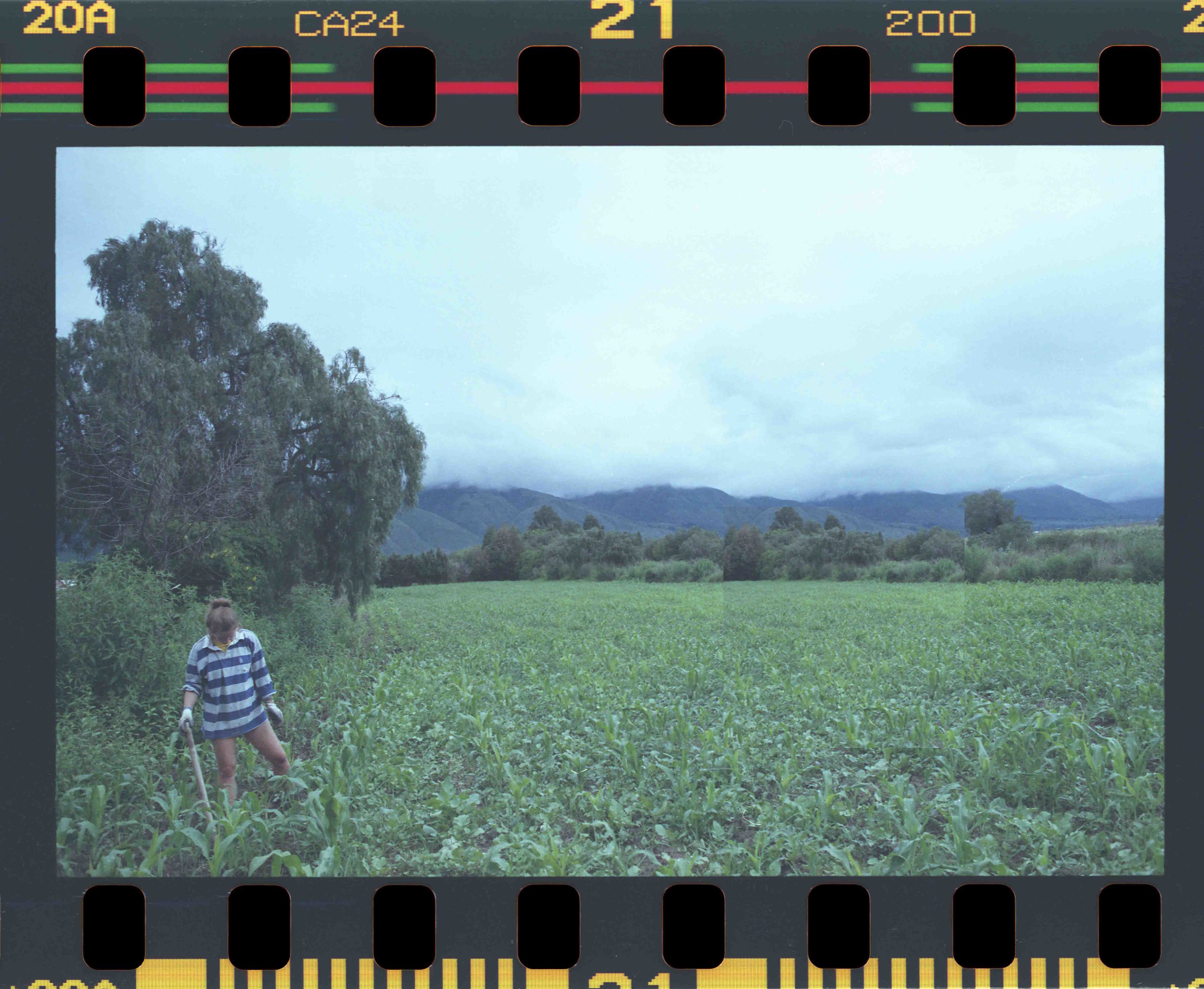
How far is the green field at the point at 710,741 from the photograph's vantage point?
111 inches

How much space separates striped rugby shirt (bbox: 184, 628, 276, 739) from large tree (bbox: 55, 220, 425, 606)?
0.51m

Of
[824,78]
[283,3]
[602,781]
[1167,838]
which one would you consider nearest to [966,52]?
[824,78]

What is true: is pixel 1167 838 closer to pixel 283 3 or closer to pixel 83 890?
pixel 83 890

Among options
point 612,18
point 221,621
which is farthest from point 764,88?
point 221,621

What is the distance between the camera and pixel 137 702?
3.07 meters

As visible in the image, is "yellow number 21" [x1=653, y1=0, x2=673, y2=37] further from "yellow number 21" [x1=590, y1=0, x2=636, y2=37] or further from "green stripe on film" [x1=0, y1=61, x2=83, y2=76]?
"green stripe on film" [x1=0, y1=61, x2=83, y2=76]

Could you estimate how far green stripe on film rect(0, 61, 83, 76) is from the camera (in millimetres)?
2678

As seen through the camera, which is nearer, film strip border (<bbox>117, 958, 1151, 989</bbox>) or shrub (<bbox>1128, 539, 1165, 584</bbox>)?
film strip border (<bbox>117, 958, 1151, 989</bbox>)

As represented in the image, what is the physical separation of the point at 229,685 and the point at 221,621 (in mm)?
397

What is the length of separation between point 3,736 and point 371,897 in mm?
2236

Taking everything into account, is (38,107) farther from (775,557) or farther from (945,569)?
(945,569)

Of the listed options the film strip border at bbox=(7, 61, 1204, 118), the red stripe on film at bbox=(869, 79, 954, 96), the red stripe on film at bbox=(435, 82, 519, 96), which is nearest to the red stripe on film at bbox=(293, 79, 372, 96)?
the film strip border at bbox=(7, 61, 1204, 118)

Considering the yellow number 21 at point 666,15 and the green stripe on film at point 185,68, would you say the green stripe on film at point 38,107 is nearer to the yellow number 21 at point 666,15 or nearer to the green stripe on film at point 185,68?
the green stripe on film at point 185,68

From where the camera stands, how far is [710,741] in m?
3.45
